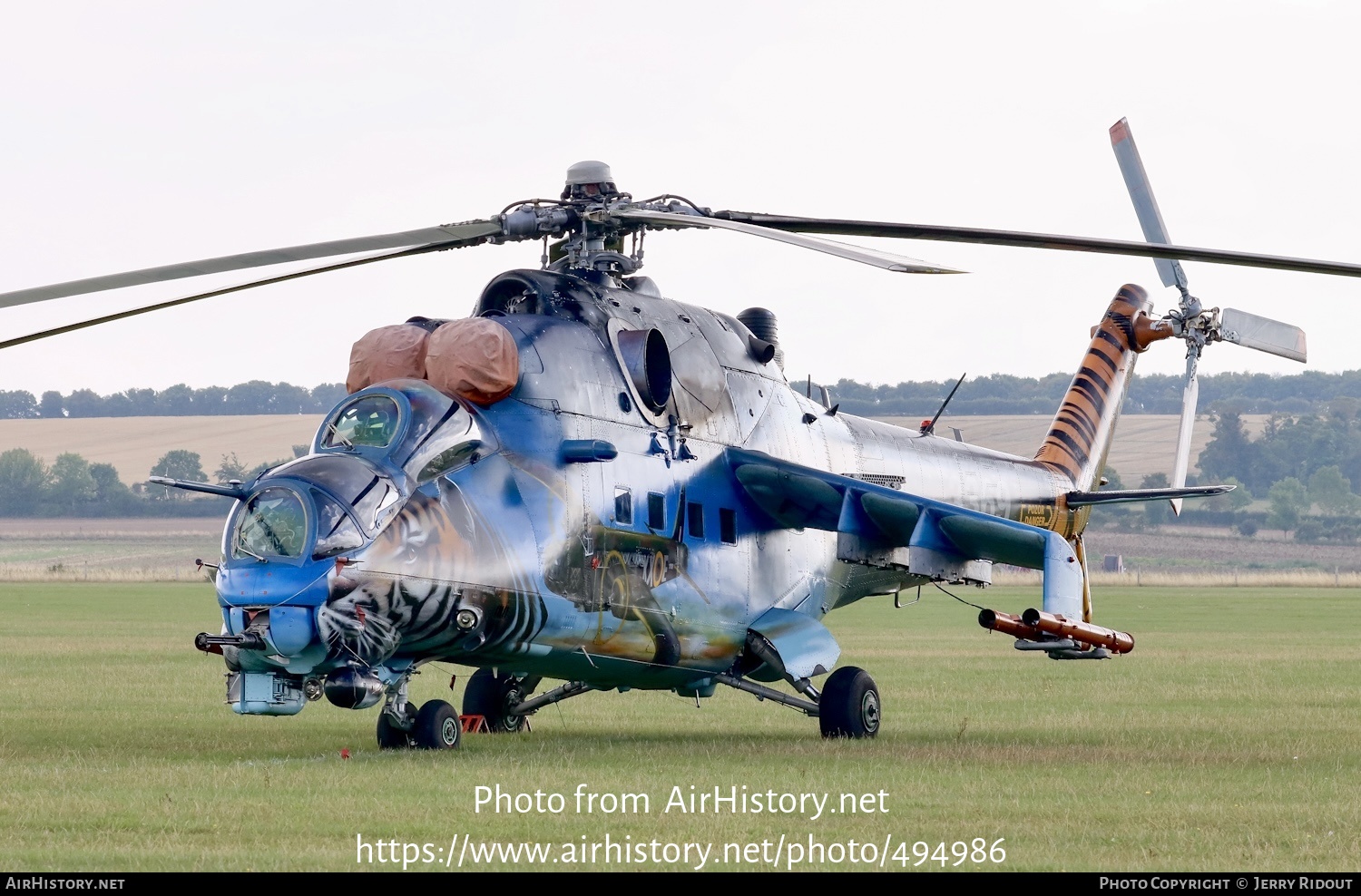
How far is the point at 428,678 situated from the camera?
31344 mm

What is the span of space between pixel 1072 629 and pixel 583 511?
4.73 m

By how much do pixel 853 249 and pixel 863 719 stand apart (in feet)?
24.4

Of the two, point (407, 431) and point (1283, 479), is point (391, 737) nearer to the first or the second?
point (407, 431)

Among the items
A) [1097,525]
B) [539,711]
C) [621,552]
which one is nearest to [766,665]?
[621,552]

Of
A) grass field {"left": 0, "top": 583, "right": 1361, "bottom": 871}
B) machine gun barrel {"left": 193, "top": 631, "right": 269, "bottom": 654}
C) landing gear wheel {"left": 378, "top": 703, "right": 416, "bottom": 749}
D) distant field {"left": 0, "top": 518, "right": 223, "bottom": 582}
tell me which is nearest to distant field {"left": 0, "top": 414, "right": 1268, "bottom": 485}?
distant field {"left": 0, "top": 518, "right": 223, "bottom": 582}

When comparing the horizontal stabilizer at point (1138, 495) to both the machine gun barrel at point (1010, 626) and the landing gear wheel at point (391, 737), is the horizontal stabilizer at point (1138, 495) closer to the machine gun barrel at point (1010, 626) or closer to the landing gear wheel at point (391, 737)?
the machine gun barrel at point (1010, 626)

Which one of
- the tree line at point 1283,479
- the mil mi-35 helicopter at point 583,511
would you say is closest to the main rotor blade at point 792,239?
the mil mi-35 helicopter at point 583,511

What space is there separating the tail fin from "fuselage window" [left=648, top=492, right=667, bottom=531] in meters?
9.66

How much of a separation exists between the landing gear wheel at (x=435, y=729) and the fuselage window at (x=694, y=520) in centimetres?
306

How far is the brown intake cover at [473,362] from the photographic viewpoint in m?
16.8

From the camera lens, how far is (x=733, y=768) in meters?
16.8

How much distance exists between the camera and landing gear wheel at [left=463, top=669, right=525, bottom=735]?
822 inches

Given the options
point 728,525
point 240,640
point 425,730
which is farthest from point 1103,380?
point 240,640

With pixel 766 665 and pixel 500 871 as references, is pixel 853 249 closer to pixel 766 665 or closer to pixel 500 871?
pixel 500 871
